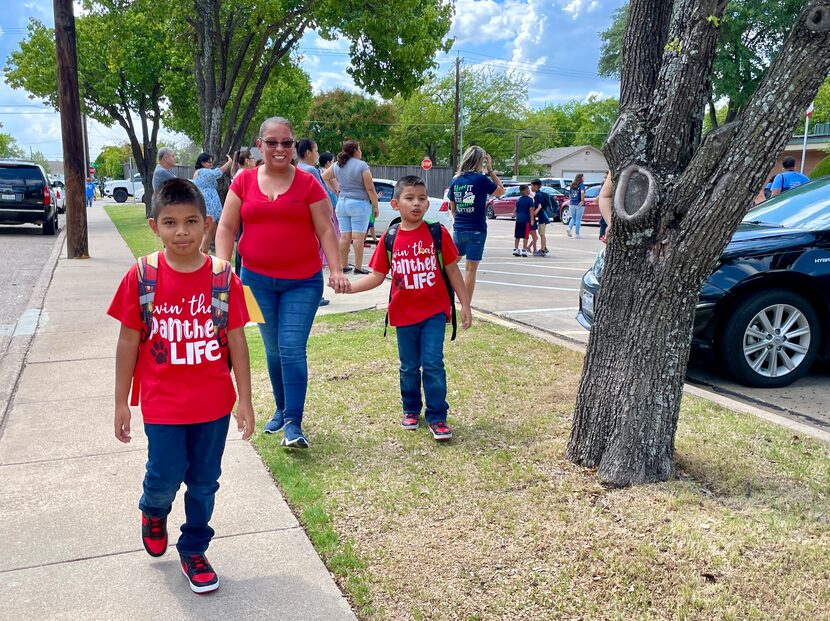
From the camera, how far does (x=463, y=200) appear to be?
7.71 m

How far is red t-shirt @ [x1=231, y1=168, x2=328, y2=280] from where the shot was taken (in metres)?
4.11

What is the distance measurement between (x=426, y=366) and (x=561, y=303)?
522cm

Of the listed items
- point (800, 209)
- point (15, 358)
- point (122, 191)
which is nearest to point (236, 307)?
point (15, 358)

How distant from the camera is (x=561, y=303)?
939 cm

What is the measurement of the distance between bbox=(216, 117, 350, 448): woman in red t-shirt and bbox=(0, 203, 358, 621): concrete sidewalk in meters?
0.60

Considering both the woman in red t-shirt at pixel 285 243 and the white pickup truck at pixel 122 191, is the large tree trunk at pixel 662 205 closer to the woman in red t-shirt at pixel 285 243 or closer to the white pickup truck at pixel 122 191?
the woman in red t-shirt at pixel 285 243

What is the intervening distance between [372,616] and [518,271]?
10.5m

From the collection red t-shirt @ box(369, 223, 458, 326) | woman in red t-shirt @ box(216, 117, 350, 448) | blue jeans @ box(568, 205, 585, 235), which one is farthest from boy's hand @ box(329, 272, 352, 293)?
blue jeans @ box(568, 205, 585, 235)

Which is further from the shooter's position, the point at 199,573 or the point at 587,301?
the point at 587,301

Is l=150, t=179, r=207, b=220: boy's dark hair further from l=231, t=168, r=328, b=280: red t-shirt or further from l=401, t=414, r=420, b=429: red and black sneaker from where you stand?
l=401, t=414, r=420, b=429: red and black sneaker

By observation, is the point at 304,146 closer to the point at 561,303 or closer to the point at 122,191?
the point at 561,303

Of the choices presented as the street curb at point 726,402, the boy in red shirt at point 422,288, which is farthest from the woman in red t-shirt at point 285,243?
the street curb at point 726,402

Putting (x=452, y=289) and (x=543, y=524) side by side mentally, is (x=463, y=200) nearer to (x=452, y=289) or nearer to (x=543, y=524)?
(x=452, y=289)

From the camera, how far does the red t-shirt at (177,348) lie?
280cm
